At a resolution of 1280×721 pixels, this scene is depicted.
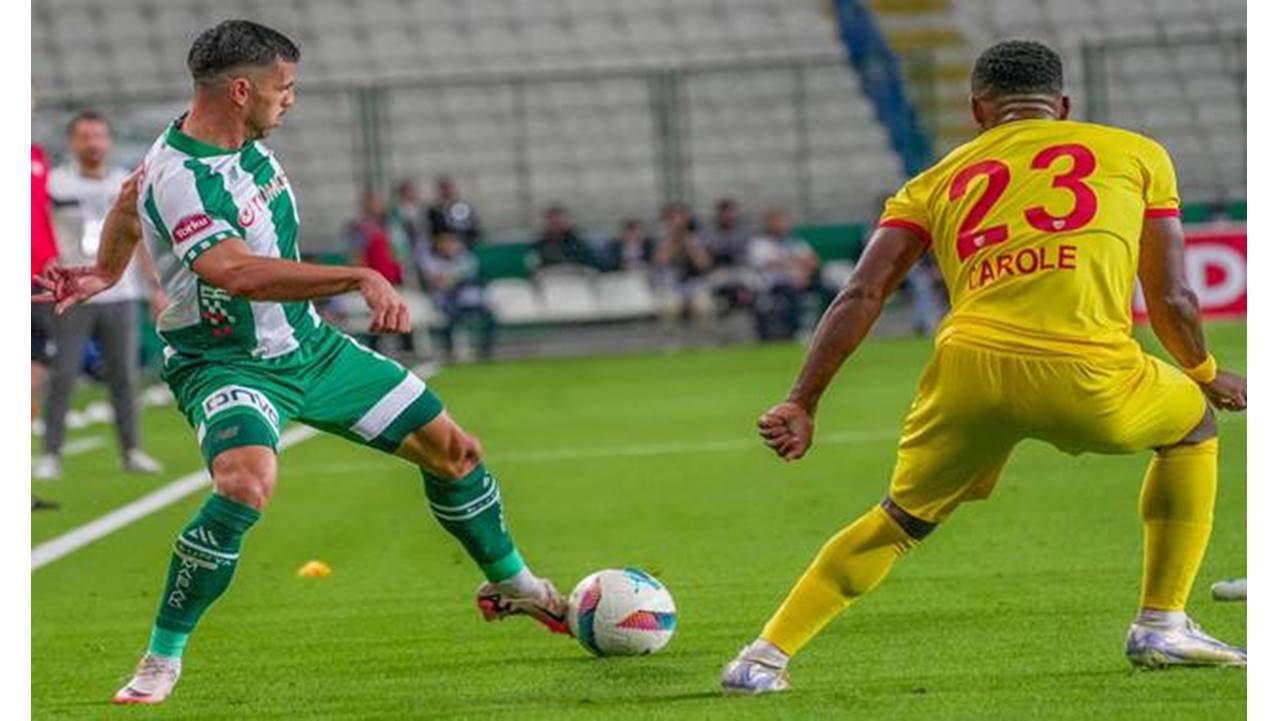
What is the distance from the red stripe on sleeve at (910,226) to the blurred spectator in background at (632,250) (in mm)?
20550

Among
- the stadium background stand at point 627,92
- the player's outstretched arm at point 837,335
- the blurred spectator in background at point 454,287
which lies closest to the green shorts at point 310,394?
the player's outstretched arm at point 837,335

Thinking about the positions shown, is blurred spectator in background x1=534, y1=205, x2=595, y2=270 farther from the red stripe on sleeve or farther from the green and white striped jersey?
the red stripe on sleeve

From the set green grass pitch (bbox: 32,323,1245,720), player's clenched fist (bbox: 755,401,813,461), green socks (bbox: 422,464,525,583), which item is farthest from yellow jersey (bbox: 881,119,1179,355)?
green socks (bbox: 422,464,525,583)

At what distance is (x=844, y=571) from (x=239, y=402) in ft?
6.43

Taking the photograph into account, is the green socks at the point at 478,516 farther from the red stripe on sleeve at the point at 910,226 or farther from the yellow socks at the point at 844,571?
the red stripe on sleeve at the point at 910,226

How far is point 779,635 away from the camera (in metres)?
7.16

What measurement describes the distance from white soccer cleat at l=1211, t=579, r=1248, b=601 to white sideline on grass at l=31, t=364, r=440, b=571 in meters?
4.32

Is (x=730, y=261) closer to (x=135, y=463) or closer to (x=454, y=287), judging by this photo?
(x=454, y=287)

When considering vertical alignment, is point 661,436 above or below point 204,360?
below

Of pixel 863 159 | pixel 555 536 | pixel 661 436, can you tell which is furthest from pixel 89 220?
pixel 863 159

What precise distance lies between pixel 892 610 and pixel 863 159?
21856 mm

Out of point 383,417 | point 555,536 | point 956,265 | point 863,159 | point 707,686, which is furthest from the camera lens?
point 863,159

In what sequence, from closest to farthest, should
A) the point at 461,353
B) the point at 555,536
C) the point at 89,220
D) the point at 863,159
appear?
1. the point at 555,536
2. the point at 89,220
3. the point at 461,353
4. the point at 863,159

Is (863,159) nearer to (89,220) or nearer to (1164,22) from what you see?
(1164,22)
